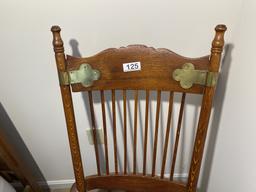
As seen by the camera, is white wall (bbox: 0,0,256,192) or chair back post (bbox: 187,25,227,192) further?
white wall (bbox: 0,0,256,192)

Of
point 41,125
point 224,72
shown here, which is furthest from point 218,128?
point 41,125

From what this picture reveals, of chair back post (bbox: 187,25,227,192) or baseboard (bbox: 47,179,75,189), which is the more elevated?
chair back post (bbox: 187,25,227,192)

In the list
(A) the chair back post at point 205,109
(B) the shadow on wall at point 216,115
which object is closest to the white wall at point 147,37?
(B) the shadow on wall at point 216,115

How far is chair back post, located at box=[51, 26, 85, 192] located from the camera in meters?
0.66

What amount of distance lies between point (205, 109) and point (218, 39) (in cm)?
21

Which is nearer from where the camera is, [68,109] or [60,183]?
[68,109]

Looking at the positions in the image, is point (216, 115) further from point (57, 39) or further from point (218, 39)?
point (57, 39)

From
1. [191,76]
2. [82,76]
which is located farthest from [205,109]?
[82,76]

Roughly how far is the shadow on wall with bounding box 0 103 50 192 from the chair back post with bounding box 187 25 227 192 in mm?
713

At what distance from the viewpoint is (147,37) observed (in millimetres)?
864

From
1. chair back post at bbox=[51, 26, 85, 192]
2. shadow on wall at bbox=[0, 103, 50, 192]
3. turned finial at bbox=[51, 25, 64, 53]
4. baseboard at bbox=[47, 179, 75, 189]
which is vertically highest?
turned finial at bbox=[51, 25, 64, 53]

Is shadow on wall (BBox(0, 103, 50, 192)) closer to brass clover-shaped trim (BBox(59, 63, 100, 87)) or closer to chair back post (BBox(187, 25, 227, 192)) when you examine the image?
brass clover-shaped trim (BBox(59, 63, 100, 87))

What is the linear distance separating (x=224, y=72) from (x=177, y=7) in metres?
0.30

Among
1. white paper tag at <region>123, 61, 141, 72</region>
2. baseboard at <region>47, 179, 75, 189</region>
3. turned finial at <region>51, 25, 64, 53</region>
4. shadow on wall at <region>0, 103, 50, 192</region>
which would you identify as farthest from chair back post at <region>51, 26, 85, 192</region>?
baseboard at <region>47, 179, 75, 189</region>
